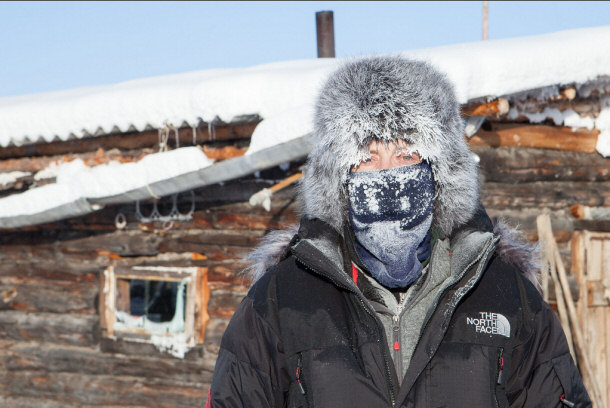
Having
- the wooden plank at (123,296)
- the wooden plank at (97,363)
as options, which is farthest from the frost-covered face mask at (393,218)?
the wooden plank at (123,296)

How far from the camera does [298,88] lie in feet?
15.7

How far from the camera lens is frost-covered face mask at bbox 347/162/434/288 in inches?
79.4

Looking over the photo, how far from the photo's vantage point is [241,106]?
4.84 meters

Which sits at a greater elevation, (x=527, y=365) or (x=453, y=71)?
(x=453, y=71)

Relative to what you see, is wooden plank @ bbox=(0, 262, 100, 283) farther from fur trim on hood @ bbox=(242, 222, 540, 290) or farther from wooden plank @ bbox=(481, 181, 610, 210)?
fur trim on hood @ bbox=(242, 222, 540, 290)

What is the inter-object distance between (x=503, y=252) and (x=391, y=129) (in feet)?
1.87

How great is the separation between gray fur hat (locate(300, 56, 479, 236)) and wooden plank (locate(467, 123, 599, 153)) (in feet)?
9.34

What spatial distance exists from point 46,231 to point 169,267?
5.14ft

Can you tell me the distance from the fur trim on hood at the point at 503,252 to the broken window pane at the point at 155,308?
367 cm

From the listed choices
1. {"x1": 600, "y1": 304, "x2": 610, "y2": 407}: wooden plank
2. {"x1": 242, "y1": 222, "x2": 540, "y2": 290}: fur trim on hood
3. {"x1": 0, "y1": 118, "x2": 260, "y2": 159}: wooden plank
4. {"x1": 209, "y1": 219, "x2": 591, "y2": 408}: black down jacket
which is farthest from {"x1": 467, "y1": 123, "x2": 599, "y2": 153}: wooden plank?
{"x1": 209, "y1": 219, "x2": 591, "y2": 408}: black down jacket

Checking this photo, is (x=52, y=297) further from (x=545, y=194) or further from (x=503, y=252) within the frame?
(x=503, y=252)

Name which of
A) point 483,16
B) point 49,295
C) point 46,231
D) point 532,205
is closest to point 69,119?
point 46,231

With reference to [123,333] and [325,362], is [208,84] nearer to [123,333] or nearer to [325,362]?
[123,333]

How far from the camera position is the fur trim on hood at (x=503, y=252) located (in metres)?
2.16
